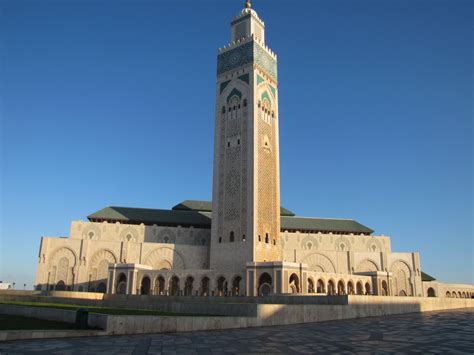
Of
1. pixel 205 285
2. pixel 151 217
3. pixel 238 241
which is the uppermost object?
pixel 151 217

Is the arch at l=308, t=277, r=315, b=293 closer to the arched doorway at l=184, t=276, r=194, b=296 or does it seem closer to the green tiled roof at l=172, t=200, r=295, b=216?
the arched doorway at l=184, t=276, r=194, b=296

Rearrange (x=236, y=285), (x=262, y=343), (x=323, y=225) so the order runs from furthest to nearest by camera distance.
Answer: (x=323, y=225) → (x=236, y=285) → (x=262, y=343)

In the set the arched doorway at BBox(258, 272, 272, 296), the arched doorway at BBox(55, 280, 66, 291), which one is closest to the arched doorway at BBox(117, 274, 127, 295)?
the arched doorway at BBox(55, 280, 66, 291)

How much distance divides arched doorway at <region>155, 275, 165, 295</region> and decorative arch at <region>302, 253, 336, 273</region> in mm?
15161

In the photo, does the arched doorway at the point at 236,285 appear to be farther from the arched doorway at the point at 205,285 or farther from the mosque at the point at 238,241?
the arched doorway at the point at 205,285

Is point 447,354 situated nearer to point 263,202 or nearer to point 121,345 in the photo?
point 121,345

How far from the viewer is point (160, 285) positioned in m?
39.0

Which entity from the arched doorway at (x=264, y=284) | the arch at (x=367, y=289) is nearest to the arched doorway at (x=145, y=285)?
the arched doorway at (x=264, y=284)

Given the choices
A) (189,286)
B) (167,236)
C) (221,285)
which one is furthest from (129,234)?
(221,285)

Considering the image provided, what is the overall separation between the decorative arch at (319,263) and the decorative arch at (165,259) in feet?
43.6

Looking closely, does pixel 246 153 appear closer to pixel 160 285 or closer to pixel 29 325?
pixel 160 285

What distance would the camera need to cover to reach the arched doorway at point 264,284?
33969 mm

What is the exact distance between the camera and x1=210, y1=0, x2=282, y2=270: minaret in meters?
37.2

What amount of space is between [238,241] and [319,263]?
11.7m
